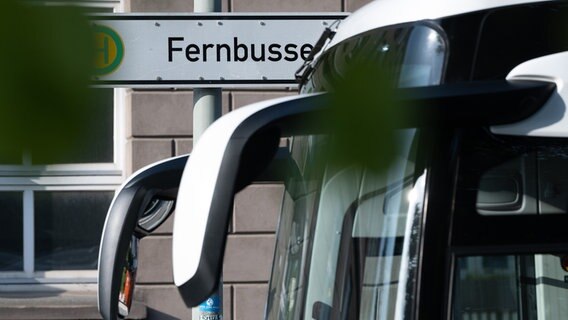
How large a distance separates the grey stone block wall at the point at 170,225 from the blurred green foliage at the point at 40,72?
240 inches

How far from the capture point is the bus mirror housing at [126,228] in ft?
8.39

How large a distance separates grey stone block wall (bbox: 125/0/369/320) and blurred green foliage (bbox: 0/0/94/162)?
20.0ft

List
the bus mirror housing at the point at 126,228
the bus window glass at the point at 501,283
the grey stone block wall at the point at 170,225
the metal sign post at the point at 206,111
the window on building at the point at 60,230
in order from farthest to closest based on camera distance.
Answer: the grey stone block wall at the point at 170,225, the window on building at the point at 60,230, the metal sign post at the point at 206,111, the bus mirror housing at the point at 126,228, the bus window glass at the point at 501,283

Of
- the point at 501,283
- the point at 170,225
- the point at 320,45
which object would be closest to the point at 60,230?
the point at 170,225

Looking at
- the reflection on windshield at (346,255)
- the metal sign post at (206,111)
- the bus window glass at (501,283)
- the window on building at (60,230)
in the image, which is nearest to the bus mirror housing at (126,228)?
the reflection on windshield at (346,255)

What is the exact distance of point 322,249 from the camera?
225cm

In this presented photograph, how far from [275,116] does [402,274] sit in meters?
0.55

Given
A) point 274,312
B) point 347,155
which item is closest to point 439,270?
point 274,312

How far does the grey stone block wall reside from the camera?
6441mm

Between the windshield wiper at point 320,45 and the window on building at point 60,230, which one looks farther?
the window on building at point 60,230

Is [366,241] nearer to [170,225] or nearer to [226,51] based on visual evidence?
[226,51]

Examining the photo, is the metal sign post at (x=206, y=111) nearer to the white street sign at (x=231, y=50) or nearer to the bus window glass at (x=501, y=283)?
the white street sign at (x=231, y=50)

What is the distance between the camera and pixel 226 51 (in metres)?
3.52

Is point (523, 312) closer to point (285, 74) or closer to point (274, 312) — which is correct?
point (274, 312)
